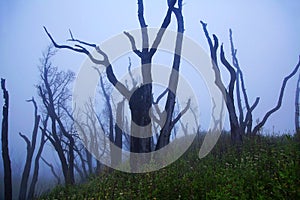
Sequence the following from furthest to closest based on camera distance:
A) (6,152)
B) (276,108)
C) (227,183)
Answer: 1. (276,108)
2. (6,152)
3. (227,183)

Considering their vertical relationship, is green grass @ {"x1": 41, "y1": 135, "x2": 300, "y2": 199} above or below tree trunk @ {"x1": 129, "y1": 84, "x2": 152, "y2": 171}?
below

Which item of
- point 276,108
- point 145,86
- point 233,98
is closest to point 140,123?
point 145,86

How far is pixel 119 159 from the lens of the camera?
11.6 meters

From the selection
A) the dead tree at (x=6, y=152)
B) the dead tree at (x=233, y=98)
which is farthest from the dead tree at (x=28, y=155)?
the dead tree at (x=233, y=98)

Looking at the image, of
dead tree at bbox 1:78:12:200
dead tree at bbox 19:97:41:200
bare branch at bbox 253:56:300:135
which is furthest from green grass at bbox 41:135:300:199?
dead tree at bbox 19:97:41:200

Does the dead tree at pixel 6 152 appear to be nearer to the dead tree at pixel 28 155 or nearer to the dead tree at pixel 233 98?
the dead tree at pixel 28 155

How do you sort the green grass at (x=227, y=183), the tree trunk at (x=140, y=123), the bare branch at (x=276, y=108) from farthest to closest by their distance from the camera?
the bare branch at (x=276, y=108)
the tree trunk at (x=140, y=123)
the green grass at (x=227, y=183)

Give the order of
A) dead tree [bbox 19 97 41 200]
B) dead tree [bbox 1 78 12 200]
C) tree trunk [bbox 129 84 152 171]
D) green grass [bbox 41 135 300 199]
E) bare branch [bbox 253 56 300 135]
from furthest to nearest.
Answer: dead tree [bbox 19 97 41 200] < bare branch [bbox 253 56 300 135] < dead tree [bbox 1 78 12 200] < tree trunk [bbox 129 84 152 171] < green grass [bbox 41 135 300 199]

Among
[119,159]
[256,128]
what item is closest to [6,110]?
[119,159]

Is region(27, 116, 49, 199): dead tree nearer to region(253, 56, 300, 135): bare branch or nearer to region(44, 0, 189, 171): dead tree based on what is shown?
region(44, 0, 189, 171): dead tree

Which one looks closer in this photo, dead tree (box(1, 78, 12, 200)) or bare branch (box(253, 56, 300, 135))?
dead tree (box(1, 78, 12, 200))

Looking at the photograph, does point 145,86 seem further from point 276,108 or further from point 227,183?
point 276,108

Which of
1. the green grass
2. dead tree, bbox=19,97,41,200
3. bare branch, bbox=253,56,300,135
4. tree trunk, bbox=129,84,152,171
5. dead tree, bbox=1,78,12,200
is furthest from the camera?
dead tree, bbox=19,97,41,200

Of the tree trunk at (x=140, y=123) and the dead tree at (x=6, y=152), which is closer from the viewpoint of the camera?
the tree trunk at (x=140, y=123)
